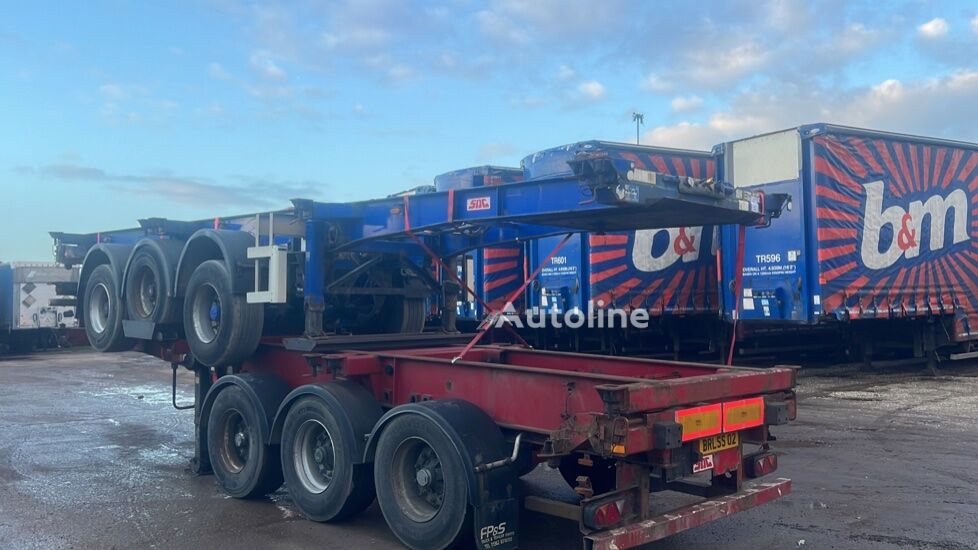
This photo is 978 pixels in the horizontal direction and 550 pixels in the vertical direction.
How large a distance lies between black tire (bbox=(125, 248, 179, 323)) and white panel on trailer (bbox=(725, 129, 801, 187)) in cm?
901

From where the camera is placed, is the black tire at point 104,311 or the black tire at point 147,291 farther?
the black tire at point 104,311

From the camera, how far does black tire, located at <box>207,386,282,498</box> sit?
6.61m

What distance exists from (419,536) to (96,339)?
17.8ft

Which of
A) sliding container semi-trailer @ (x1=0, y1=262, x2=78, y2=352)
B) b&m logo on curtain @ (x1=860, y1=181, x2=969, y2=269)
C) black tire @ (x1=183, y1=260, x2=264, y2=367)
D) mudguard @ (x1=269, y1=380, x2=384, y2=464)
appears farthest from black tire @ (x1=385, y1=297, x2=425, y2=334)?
sliding container semi-trailer @ (x1=0, y1=262, x2=78, y2=352)

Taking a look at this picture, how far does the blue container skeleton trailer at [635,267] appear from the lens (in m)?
14.1

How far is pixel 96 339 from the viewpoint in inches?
353

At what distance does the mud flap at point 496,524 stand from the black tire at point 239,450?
7.95 ft

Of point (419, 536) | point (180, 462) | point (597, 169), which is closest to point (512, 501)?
point (419, 536)

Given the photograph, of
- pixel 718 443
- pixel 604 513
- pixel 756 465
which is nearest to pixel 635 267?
pixel 756 465

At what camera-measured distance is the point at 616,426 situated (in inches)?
169

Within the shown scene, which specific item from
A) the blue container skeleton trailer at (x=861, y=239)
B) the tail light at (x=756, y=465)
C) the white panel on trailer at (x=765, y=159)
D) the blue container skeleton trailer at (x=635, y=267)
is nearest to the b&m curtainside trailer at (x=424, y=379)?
the tail light at (x=756, y=465)

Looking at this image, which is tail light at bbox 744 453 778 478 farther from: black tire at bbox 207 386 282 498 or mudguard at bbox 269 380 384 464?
black tire at bbox 207 386 282 498

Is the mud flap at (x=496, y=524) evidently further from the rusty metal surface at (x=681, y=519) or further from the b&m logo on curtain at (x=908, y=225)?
the b&m logo on curtain at (x=908, y=225)

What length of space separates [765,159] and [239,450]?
9.89 m
